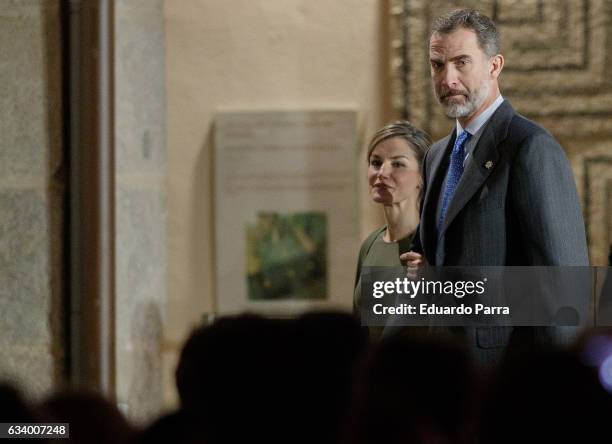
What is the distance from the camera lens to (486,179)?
951 mm

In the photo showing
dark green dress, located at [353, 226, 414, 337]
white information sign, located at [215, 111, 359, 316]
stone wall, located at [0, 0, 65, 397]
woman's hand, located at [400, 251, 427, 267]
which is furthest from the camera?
white information sign, located at [215, 111, 359, 316]

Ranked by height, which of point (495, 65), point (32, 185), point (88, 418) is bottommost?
point (88, 418)

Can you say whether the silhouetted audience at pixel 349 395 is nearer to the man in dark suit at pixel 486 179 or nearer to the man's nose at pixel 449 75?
the man in dark suit at pixel 486 179

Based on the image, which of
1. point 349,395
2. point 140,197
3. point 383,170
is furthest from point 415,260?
point 140,197

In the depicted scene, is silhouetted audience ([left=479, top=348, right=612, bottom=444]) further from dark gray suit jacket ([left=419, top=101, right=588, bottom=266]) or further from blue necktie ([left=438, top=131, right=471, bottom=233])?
blue necktie ([left=438, top=131, right=471, bottom=233])

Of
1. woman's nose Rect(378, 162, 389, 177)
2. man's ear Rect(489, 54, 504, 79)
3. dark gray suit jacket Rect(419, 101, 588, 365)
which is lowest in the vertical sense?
dark gray suit jacket Rect(419, 101, 588, 365)

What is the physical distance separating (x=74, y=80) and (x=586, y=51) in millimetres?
984

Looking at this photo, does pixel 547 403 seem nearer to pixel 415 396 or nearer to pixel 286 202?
pixel 415 396

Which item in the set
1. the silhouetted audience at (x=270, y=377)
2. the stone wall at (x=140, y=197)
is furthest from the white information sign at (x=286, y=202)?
the silhouetted audience at (x=270, y=377)

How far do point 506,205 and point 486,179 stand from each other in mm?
45

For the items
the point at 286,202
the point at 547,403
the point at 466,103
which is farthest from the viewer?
the point at 286,202

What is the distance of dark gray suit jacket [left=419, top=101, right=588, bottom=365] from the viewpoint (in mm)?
885

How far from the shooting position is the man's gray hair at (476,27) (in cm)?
108

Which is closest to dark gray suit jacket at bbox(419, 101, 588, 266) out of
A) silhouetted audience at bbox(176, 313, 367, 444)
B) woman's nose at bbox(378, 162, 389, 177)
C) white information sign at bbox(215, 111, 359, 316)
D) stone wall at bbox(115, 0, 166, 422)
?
woman's nose at bbox(378, 162, 389, 177)
